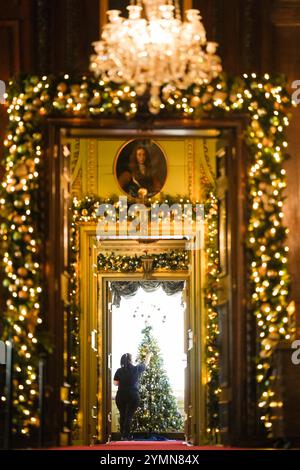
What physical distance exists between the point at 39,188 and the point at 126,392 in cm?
856

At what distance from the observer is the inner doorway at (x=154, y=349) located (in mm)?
19250

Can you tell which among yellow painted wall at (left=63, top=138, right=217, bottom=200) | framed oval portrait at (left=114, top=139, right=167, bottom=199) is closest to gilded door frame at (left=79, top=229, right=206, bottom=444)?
yellow painted wall at (left=63, top=138, right=217, bottom=200)

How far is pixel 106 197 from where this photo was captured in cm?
1295

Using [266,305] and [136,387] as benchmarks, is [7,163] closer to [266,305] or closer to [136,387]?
[266,305]

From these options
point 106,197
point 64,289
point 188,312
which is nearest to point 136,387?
point 188,312

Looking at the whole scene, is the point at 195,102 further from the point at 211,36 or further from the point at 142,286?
the point at 142,286

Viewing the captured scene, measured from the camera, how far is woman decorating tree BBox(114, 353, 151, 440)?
17547 millimetres

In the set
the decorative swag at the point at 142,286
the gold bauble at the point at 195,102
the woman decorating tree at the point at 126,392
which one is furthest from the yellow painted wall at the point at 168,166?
the decorative swag at the point at 142,286

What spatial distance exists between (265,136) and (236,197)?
64 centimetres

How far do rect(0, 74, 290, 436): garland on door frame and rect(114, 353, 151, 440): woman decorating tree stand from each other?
8.06m

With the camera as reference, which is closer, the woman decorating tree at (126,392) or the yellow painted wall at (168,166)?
the yellow painted wall at (168,166)

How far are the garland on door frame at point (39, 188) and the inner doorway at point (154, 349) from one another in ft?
31.2

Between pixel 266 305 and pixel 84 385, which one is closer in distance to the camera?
pixel 266 305

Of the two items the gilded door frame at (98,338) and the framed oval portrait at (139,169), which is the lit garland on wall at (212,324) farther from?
the framed oval portrait at (139,169)
